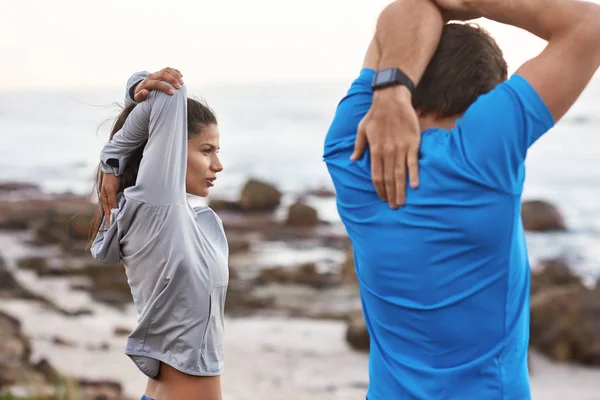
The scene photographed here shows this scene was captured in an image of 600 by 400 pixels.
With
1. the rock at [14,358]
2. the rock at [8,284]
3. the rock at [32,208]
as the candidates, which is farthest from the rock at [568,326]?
the rock at [32,208]

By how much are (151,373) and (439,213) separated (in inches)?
45.0

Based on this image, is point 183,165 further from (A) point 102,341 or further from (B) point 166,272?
(A) point 102,341

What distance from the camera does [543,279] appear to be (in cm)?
1084

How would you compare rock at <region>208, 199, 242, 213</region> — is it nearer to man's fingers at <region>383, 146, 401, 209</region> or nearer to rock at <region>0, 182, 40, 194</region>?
rock at <region>0, 182, 40, 194</region>

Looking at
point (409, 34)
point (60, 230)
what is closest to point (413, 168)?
point (409, 34)

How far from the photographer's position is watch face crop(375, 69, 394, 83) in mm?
1517

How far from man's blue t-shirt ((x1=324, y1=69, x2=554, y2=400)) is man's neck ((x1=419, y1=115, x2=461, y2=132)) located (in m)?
0.04

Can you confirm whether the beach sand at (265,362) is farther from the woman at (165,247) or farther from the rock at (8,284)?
the woman at (165,247)

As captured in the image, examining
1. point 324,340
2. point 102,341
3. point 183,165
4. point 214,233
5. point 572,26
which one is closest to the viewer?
point 572,26

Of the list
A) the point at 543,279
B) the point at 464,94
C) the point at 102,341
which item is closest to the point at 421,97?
the point at 464,94

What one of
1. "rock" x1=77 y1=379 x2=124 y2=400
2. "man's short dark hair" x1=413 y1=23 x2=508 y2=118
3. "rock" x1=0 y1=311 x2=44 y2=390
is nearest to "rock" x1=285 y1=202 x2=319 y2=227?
"rock" x1=0 y1=311 x2=44 y2=390

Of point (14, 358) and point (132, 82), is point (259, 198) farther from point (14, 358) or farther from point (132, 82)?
point (132, 82)

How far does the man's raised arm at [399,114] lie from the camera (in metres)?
1.47

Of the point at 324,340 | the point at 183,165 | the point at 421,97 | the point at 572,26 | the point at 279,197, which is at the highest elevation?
the point at 572,26
